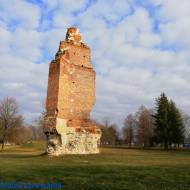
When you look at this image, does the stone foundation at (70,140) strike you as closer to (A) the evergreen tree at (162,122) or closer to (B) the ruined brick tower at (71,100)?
(B) the ruined brick tower at (71,100)

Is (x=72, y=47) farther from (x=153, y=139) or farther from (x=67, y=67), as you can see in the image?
(x=153, y=139)

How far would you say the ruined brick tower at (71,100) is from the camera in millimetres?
25234

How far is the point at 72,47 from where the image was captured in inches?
1095

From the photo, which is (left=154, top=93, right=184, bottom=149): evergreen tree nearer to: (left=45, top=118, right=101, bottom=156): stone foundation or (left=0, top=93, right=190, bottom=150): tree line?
(left=0, top=93, right=190, bottom=150): tree line

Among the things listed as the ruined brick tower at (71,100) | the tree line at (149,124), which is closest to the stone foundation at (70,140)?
the ruined brick tower at (71,100)

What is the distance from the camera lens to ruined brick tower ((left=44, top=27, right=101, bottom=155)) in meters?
25.2

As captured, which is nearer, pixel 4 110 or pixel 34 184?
pixel 34 184

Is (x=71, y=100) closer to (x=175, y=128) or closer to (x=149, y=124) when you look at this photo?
(x=175, y=128)

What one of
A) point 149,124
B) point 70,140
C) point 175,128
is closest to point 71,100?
point 70,140

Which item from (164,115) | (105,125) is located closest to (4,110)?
(164,115)

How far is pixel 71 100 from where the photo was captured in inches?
1062

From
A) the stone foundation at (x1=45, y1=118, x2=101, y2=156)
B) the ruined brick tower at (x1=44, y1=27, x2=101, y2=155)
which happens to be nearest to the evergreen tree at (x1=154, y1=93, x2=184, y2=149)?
the ruined brick tower at (x1=44, y1=27, x2=101, y2=155)

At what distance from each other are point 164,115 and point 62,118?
1109 inches

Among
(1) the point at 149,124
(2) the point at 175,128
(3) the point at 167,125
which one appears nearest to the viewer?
(3) the point at 167,125
